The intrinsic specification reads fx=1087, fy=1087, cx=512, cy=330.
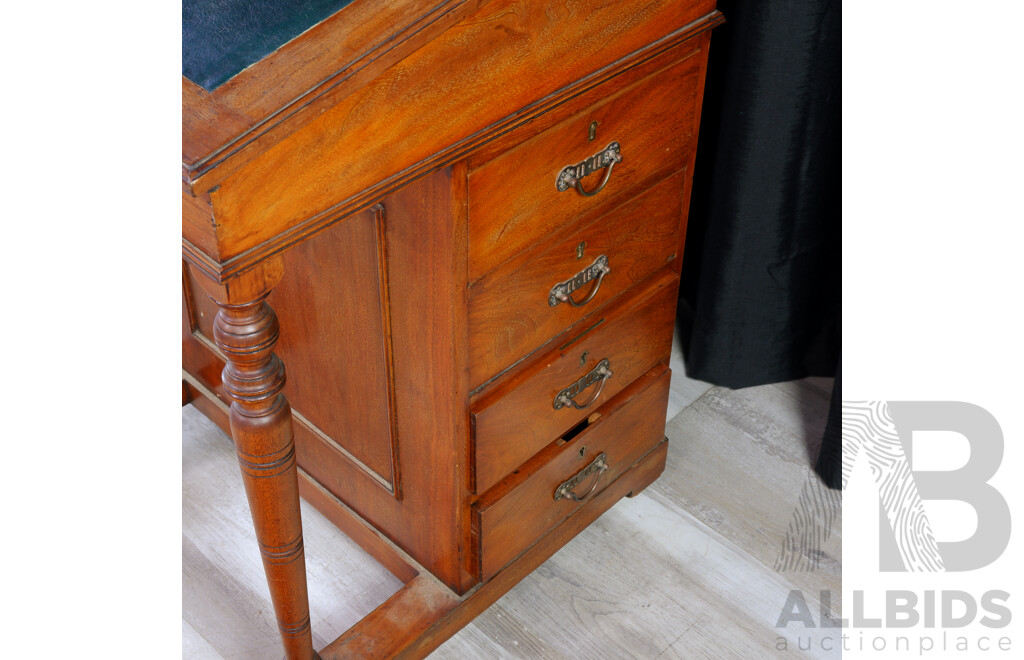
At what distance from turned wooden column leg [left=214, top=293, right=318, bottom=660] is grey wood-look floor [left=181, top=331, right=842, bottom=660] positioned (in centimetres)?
33

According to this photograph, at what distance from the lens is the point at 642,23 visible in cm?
117

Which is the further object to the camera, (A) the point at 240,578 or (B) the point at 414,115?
(A) the point at 240,578

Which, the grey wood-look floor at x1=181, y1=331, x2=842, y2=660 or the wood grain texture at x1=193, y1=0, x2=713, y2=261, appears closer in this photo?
the wood grain texture at x1=193, y1=0, x2=713, y2=261

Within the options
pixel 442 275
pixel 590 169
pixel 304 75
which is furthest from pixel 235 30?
pixel 590 169

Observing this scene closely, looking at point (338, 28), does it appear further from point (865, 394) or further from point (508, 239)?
point (865, 394)

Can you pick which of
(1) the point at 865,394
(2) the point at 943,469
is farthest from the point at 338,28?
(2) the point at 943,469

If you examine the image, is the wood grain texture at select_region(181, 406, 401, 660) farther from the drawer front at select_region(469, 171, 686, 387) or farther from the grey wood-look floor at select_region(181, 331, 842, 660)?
the drawer front at select_region(469, 171, 686, 387)

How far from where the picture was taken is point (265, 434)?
104 cm

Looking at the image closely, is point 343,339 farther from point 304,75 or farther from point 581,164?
point 304,75

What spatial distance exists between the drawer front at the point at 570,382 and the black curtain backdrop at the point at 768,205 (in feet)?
0.91

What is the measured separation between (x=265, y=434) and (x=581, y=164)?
46 cm

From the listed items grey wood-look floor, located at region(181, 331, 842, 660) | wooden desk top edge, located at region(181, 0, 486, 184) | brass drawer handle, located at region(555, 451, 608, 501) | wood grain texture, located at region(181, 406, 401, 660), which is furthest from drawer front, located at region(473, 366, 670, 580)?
wooden desk top edge, located at region(181, 0, 486, 184)

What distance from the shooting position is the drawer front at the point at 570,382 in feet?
4.31

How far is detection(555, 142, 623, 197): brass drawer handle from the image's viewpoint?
1.20m
